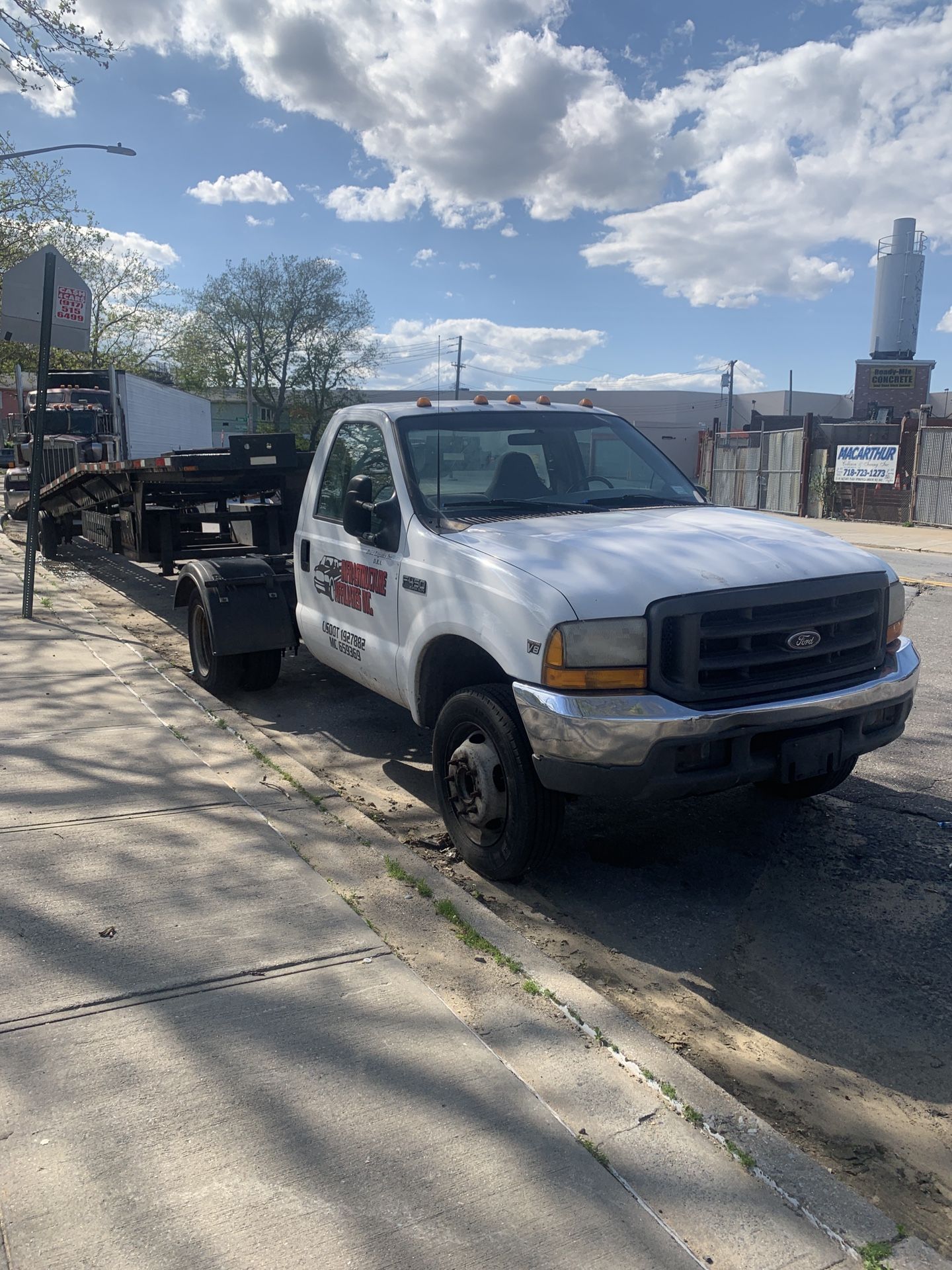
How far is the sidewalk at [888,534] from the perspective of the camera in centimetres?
1948

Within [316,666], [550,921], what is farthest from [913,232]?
[550,921]

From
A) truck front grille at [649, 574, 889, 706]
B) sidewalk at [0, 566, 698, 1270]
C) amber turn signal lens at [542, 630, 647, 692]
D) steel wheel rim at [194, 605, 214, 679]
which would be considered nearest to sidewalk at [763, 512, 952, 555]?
steel wheel rim at [194, 605, 214, 679]

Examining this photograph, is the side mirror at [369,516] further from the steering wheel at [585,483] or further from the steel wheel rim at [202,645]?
the steel wheel rim at [202,645]

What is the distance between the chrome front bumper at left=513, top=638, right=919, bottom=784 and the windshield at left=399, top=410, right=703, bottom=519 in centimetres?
136

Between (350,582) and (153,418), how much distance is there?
20919 millimetres

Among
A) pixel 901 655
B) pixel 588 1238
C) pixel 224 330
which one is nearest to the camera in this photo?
pixel 588 1238

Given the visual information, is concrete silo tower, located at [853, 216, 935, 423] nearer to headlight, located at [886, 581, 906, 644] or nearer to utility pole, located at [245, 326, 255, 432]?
utility pole, located at [245, 326, 255, 432]

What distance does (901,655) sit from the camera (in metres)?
4.32

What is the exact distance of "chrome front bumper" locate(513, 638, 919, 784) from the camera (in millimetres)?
3469

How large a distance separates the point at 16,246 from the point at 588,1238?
28.3 meters

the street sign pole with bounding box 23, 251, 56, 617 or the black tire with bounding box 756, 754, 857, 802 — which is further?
the street sign pole with bounding box 23, 251, 56, 617

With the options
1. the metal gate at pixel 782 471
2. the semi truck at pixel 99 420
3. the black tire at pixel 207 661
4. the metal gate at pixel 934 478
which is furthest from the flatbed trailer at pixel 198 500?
the metal gate at pixel 782 471

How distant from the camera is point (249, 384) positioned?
214ft

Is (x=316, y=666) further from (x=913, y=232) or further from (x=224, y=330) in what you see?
(x=224, y=330)
